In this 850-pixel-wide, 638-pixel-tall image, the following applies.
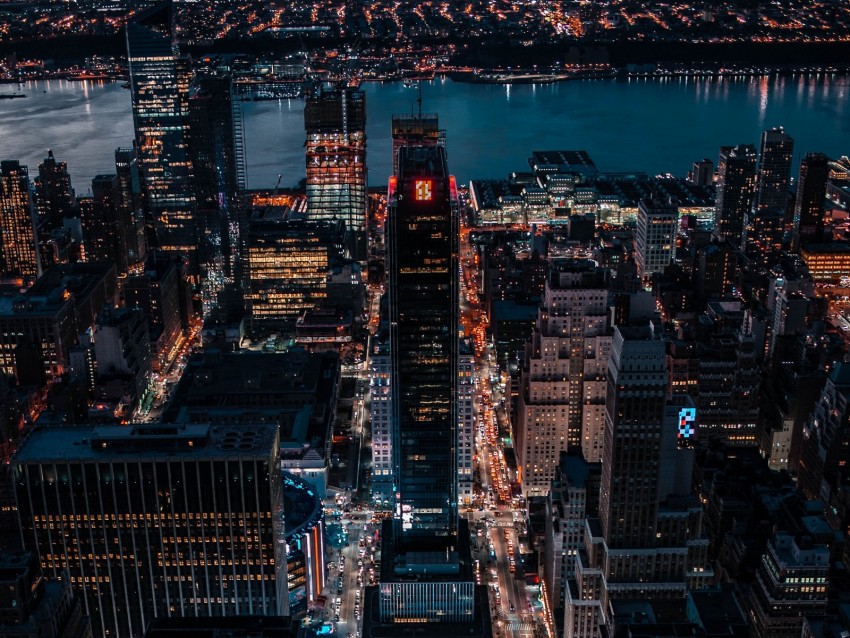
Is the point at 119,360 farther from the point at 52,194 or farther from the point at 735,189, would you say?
the point at 735,189

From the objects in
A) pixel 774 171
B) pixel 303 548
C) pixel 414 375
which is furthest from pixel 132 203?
pixel 774 171

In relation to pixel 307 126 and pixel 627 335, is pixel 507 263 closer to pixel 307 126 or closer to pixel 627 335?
pixel 307 126

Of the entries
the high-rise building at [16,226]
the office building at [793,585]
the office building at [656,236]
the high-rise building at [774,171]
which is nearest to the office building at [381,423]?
the office building at [793,585]

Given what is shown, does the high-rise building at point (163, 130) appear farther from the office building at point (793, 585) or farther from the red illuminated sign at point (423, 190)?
the office building at point (793, 585)

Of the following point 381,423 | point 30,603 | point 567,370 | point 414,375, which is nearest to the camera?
point 30,603

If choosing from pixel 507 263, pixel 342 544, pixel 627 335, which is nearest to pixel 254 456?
pixel 627 335
